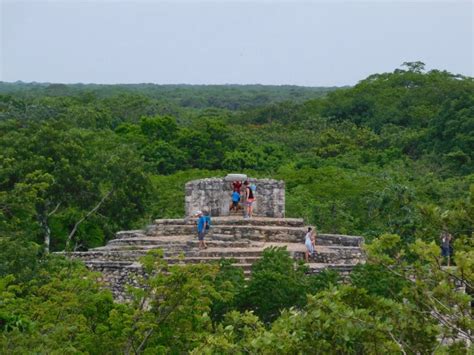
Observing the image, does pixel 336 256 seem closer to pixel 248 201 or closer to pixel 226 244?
pixel 226 244

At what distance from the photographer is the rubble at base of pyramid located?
52.8ft

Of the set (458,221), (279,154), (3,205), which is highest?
(458,221)

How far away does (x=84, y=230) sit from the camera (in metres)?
23.9

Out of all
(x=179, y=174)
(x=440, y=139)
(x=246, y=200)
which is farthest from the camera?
(x=440, y=139)

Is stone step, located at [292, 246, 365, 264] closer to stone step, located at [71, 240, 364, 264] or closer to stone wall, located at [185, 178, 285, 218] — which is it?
stone step, located at [71, 240, 364, 264]

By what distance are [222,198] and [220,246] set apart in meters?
2.81

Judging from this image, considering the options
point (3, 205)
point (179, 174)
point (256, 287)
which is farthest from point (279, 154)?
point (256, 287)

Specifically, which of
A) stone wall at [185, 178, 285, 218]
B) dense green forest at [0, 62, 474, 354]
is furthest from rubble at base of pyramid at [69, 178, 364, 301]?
dense green forest at [0, 62, 474, 354]

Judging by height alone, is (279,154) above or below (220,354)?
below

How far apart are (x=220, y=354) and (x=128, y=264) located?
773 cm

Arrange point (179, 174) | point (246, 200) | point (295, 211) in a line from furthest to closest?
1. point (179, 174)
2. point (295, 211)
3. point (246, 200)

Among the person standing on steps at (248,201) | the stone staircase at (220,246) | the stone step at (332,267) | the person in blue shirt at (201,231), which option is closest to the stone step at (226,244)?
the stone staircase at (220,246)

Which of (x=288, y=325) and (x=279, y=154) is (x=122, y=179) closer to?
(x=288, y=325)

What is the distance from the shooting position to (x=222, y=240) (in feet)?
57.6
